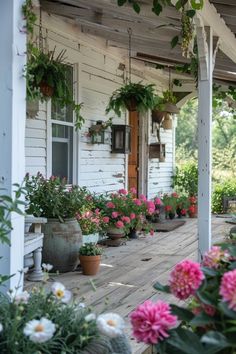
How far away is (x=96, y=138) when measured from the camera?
6.66 metres

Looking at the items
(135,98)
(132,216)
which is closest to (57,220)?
(132,216)

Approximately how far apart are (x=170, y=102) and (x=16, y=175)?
6.47m

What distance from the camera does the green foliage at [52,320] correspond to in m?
1.49

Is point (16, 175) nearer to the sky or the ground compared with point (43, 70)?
nearer to the ground

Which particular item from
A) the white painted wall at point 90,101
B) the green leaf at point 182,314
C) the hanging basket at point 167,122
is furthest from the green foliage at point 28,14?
the hanging basket at point 167,122

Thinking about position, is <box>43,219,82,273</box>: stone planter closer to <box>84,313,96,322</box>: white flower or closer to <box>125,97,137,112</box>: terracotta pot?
<box>125,97,137,112</box>: terracotta pot

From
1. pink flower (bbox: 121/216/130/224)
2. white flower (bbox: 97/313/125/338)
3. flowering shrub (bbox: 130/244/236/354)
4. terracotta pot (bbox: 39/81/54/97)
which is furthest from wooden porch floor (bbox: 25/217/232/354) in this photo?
terracotta pot (bbox: 39/81/54/97)

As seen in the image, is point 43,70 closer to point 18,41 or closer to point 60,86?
point 60,86

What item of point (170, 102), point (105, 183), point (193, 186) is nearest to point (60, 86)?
point (105, 183)

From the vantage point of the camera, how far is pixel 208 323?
132 cm

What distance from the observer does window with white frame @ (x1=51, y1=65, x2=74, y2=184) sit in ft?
19.1

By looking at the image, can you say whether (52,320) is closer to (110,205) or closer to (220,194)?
(110,205)

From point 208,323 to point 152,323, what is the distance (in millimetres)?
142

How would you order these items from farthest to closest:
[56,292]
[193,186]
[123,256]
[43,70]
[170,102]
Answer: [193,186], [170,102], [123,256], [43,70], [56,292]
